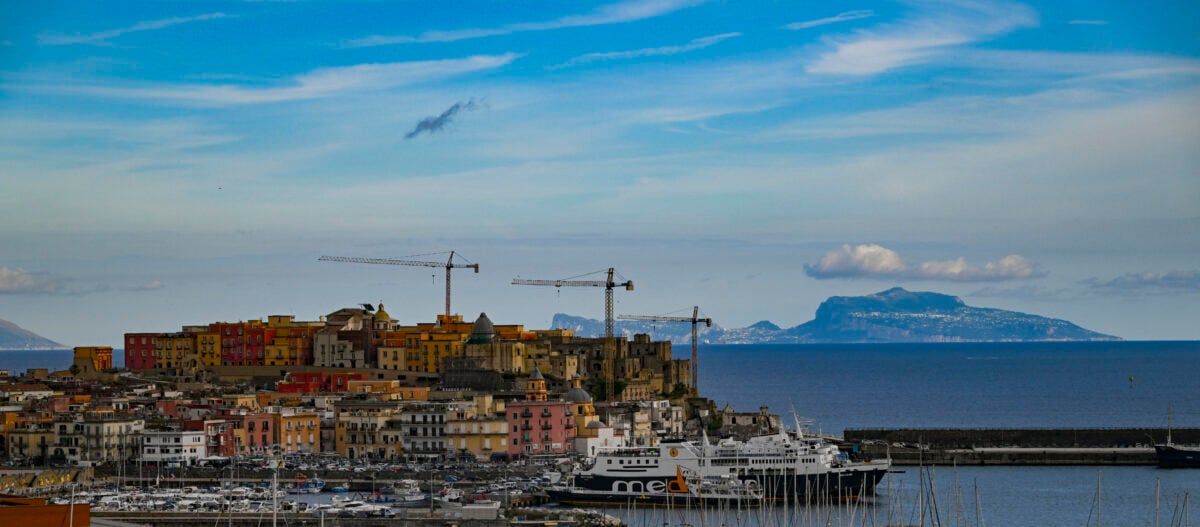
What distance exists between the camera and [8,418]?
241ft

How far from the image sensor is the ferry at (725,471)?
208 feet

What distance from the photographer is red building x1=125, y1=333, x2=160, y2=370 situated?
98000 mm

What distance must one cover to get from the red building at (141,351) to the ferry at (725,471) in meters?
39.5

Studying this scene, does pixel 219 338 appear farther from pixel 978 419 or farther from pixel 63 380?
pixel 978 419

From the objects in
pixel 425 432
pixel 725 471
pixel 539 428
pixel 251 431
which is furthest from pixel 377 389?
pixel 725 471

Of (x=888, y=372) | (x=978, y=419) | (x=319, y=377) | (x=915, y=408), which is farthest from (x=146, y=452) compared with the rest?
(x=888, y=372)

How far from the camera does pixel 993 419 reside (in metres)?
110

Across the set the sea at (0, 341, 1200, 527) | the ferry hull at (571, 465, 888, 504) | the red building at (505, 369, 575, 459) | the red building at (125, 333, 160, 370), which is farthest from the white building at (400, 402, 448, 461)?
the red building at (125, 333, 160, 370)

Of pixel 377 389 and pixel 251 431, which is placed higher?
pixel 377 389

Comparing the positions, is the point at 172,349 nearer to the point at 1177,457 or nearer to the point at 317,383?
the point at 317,383

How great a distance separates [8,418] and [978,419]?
5675 cm

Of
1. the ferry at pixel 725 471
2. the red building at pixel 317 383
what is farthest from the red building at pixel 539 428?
the red building at pixel 317 383

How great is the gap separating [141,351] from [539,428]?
3277 centimetres

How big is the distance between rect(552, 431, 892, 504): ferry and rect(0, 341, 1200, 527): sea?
1230mm
